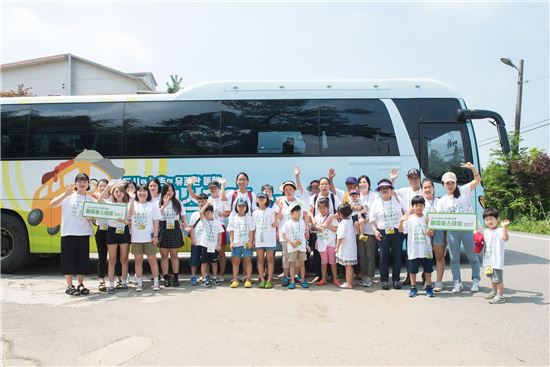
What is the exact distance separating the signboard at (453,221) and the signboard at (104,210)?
473 cm

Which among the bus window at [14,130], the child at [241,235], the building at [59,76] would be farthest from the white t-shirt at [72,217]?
the building at [59,76]

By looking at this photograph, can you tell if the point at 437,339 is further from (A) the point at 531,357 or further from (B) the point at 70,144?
(B) the point at 70,144

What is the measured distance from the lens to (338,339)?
4.36 m

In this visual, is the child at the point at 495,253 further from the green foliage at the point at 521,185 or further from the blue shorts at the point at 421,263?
the green foliage at the point at 521,185

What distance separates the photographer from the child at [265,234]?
680cm

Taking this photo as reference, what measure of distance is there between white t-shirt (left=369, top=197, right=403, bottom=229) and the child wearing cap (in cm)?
453

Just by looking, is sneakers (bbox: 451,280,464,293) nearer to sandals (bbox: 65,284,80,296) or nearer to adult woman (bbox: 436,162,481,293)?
Result: adult woman (bbox: 436,162,481,293)

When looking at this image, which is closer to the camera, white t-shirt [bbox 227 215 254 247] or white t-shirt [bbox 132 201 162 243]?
white t-shirt [bbox 132 201 162 243]

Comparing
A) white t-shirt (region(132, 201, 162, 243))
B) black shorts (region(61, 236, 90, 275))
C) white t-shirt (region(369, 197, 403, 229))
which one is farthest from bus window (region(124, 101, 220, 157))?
white t-shirt (region(369, 197, 403, 229))

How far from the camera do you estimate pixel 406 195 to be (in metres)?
6.98

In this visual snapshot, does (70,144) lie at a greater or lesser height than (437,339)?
greater

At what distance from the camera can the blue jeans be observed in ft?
21.0

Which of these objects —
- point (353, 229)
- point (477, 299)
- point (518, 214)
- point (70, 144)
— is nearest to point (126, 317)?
point (353, 229)

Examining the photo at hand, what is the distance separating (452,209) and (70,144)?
277 inches
